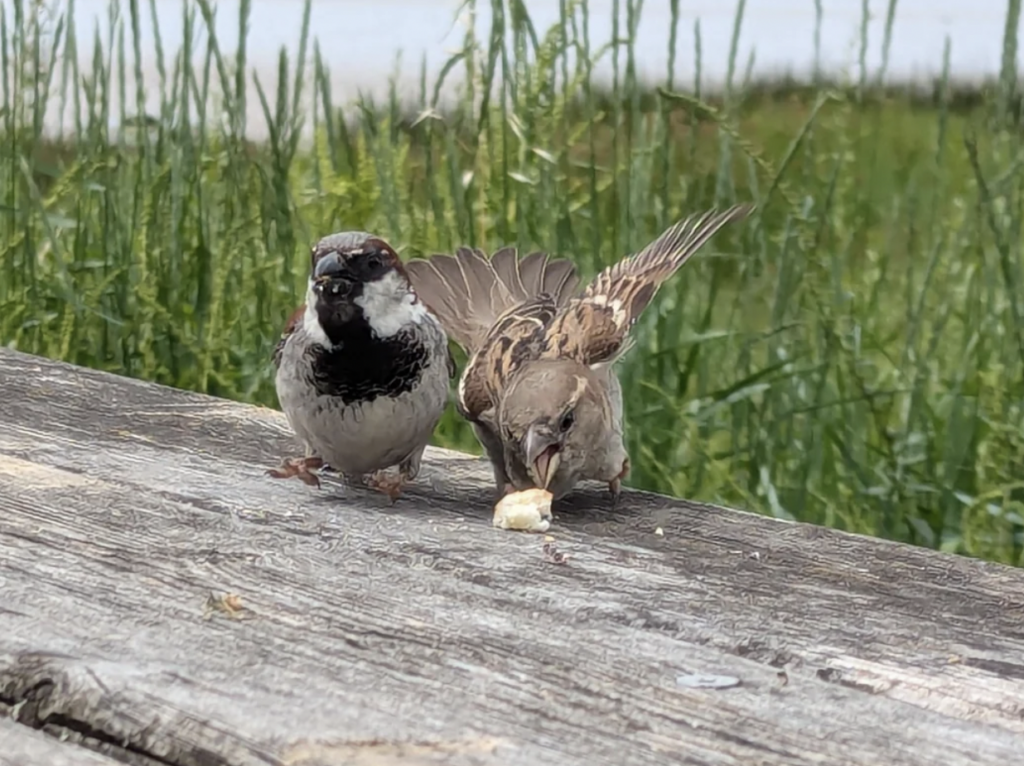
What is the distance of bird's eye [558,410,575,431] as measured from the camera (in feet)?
5.53

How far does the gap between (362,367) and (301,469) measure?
132mm

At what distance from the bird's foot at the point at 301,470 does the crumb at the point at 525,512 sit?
0.69 feet

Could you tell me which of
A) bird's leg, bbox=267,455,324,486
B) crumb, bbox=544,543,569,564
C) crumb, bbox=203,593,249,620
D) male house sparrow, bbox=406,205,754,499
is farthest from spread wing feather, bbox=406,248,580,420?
crumb, bbox=203,593,249,620

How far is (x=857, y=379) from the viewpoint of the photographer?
2.01 metres

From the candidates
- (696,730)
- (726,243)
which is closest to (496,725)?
(696,730)

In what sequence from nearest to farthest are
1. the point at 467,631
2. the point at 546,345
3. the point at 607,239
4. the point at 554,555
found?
the point at 467,631 → the point at 554,555 → the point at 546,345 → the point at 607,239

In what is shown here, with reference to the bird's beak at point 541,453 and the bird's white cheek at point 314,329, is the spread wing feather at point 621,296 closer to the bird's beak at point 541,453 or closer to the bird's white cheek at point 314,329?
the bird's beak at point 541,453

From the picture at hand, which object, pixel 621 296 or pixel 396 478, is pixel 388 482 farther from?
pixel 621 296

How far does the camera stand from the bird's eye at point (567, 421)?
1.69m

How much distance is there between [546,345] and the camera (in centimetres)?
191

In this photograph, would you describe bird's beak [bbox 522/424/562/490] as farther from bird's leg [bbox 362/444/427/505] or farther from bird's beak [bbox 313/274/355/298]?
bird's beak [bbox 313/274/355/298]

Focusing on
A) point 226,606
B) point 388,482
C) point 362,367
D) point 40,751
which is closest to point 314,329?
point 362,367

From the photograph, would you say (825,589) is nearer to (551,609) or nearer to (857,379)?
(551,609)

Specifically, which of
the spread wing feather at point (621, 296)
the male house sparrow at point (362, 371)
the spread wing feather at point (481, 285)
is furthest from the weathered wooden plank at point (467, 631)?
the spread wing feather at point (481, 285)
